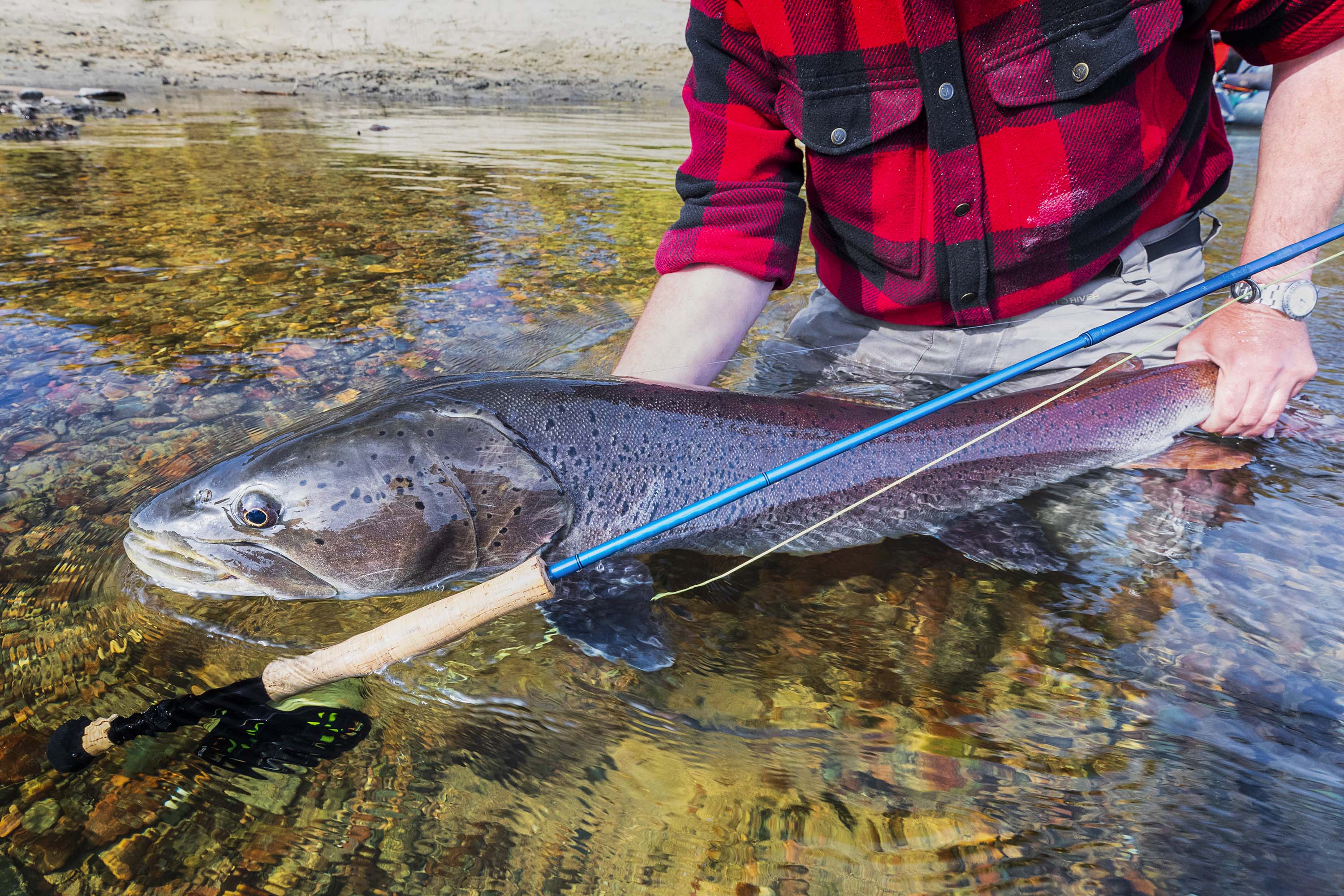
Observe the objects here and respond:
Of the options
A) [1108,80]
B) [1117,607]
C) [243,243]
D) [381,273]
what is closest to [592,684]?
[1117,607]

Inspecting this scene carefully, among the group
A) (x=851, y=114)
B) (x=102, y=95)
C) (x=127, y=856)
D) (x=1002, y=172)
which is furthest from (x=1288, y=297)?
(x=102, y=95)

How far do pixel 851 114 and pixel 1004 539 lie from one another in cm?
147

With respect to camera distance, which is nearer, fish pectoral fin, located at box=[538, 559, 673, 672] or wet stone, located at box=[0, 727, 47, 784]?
wet stone, located at box=[0, 727, 47, 784]

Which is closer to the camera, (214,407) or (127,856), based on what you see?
(127,856)

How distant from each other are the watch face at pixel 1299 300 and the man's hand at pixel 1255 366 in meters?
0.03

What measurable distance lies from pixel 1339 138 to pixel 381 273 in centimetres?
492

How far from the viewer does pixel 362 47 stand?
2678cm

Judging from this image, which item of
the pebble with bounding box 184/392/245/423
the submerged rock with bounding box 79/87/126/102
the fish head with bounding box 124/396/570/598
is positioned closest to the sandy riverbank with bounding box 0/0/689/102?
the submerged rock with bounding box 79/87/126/102

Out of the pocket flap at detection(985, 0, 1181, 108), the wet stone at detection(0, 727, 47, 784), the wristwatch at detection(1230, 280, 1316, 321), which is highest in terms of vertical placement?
the pocket flap at detection(985, 0, 1181, 108)

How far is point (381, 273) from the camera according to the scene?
523cm

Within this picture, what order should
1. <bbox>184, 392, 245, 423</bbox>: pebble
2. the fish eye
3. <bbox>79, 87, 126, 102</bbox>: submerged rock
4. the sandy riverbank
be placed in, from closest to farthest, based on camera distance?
1. the fish eye
2. <bbox>184, 392, 245, 423</bbox>: pebble
3. <bbox>79, 87, 126, 102</bbox>: submerged rock
4. the sandy riverbank

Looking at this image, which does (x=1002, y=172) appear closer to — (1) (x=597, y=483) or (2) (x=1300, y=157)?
(2) (x=1300, y=157)

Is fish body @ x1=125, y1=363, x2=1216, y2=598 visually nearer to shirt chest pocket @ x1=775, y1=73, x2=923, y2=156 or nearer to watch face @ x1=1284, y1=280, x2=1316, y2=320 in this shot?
watch face @ x1=1284, y1=280, x2=1316, y2=320

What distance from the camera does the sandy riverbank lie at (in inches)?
839
